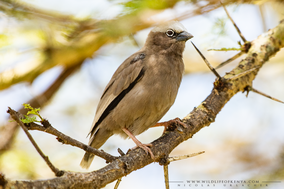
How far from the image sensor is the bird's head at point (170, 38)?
519 centimetres

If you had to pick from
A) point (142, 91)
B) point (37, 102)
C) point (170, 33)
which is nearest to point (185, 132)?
point (142, 91)

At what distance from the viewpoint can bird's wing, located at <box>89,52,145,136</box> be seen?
15.7ft

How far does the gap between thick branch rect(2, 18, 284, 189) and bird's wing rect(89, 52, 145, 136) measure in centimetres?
117

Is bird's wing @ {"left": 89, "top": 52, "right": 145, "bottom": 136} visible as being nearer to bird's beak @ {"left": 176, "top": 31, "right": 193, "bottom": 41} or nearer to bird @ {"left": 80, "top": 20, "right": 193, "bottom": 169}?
bird @ {"left": 80, "top": 20, "right": 193, "bottom": 169}

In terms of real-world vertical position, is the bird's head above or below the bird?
above

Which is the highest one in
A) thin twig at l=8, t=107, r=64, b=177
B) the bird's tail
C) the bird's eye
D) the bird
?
the bird's eye

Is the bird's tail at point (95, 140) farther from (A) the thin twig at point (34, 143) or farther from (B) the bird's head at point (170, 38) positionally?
(A) the thin twig at point (34, 143)

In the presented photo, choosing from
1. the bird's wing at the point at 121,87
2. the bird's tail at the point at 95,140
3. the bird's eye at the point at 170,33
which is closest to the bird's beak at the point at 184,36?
the bird's eye at the point at 170,33

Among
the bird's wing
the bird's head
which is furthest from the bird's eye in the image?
the bird's wing

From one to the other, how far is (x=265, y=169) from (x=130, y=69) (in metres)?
3.46

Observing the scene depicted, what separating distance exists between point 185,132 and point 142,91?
1038mm

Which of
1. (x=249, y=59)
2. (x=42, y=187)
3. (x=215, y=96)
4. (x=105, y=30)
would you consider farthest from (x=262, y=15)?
(x=42, y=187)

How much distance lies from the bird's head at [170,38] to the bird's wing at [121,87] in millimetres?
458

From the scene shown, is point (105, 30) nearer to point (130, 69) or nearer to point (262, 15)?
point (130, 69)
